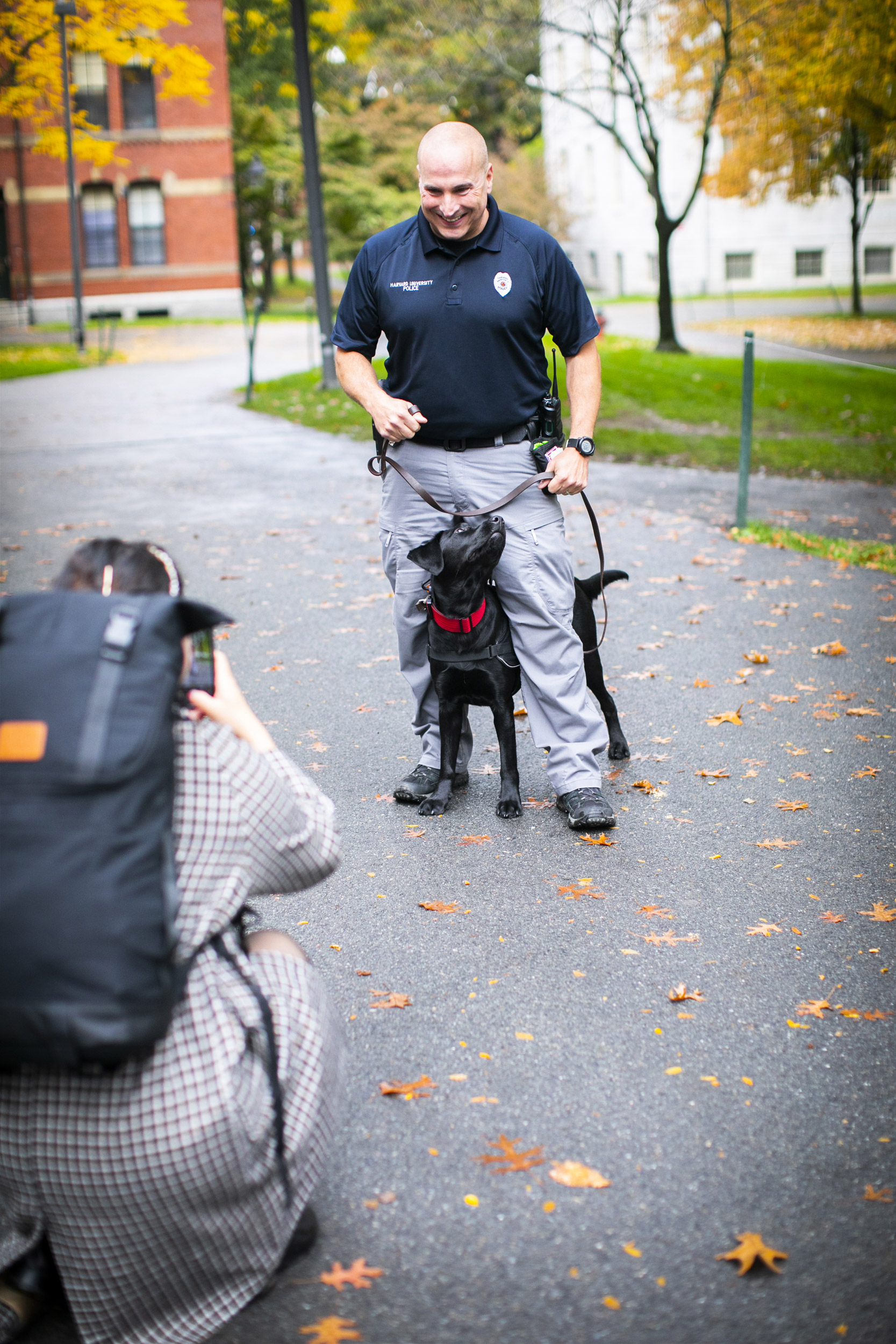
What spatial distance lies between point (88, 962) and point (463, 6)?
74.8 ft

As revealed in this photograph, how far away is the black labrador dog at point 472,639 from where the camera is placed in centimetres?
401

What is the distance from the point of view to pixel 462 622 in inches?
163

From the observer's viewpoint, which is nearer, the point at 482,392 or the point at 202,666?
the point at 202,666

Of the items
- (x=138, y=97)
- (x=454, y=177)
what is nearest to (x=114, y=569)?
(x=454, y=177)

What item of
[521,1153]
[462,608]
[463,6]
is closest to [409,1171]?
[521,1153]

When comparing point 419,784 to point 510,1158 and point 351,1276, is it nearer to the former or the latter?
point 510,1158

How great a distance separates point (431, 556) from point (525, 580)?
386 mm

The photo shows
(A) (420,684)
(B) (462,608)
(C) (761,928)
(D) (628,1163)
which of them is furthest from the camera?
(A) (420,684)

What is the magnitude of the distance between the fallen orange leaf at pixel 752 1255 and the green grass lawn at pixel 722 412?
8.46m

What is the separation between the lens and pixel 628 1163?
2.54 metres

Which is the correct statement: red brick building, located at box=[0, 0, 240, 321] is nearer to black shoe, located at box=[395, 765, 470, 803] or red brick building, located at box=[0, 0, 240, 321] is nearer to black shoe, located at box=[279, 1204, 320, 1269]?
black shoe, located at box=[395, 765, 470, 803]

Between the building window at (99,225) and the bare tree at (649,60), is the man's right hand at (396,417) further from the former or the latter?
the building window at (99,225)

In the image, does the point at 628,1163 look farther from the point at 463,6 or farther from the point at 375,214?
the point at 375,214

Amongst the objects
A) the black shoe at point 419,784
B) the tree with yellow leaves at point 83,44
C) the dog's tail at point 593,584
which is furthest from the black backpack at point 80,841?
the tree with yellow leaves at point 83,44
